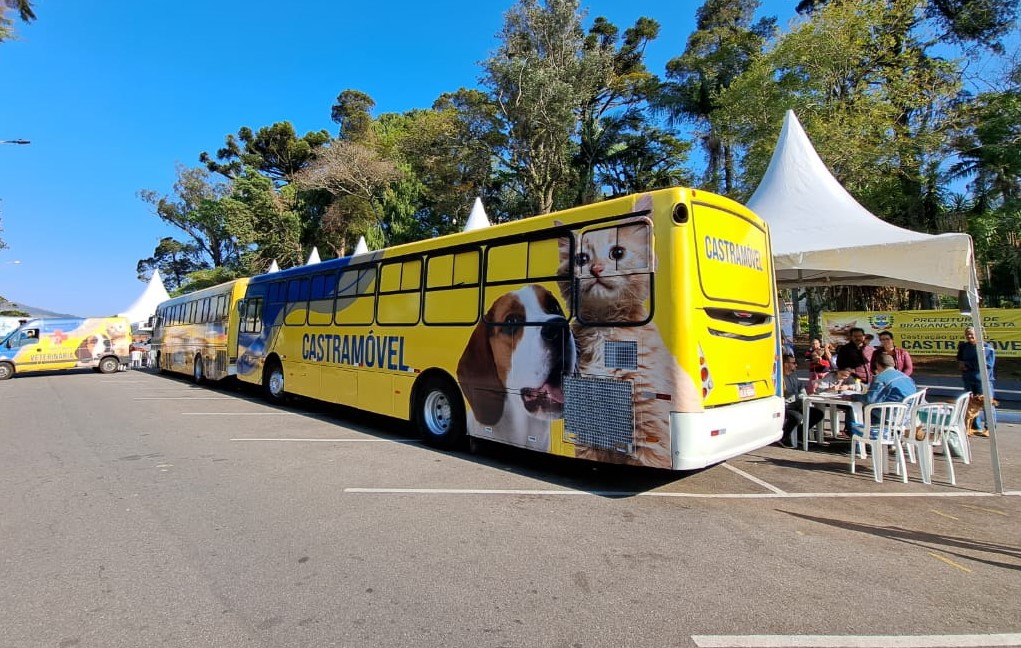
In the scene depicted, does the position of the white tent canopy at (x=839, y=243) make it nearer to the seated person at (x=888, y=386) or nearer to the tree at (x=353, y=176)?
the seated person at (x=888, y=386)

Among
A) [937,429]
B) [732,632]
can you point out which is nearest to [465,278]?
[732,632]

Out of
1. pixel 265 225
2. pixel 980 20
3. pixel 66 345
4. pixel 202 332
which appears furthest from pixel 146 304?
pixel 980 20

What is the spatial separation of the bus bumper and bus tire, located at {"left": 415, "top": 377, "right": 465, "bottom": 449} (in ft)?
9.98

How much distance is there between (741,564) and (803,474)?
3059 mm

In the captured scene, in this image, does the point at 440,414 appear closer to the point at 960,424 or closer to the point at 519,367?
the point at 519,367

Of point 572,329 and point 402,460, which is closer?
point 572,329

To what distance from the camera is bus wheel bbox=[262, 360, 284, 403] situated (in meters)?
11.5

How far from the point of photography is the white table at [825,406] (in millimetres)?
6770

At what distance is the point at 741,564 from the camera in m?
3.72

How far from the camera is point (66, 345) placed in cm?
2112

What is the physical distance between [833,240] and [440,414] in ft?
20.6

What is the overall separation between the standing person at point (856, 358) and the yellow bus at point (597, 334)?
3830 millimetres

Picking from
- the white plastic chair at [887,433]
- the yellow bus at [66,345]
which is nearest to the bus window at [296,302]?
the white plastic chair at [887,433]

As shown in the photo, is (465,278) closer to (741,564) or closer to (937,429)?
(741,564)
